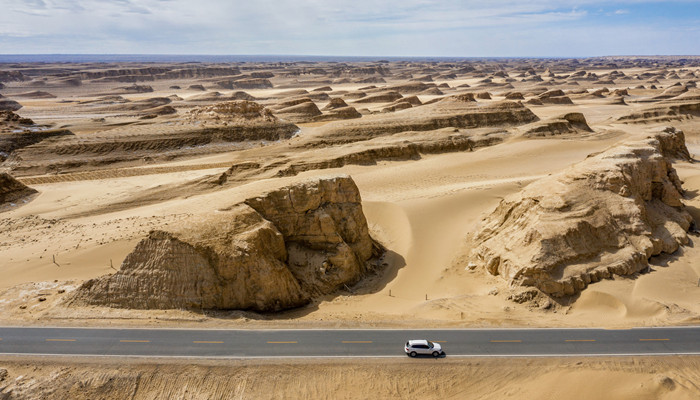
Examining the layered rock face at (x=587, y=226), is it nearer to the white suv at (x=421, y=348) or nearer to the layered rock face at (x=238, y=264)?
the white suv at (x=421, y=348)

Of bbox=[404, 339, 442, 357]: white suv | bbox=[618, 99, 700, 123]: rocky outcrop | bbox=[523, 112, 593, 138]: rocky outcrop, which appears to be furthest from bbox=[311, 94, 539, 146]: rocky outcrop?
bbox=[404, 339, 442, 357]: white suv

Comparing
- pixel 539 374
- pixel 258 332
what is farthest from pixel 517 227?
pixel 258 332

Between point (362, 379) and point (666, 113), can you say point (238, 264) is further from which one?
point (666, 113)

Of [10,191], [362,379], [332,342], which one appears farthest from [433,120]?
[362,379]

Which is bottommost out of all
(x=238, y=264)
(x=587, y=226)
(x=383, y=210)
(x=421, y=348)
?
(x=421, y=348)

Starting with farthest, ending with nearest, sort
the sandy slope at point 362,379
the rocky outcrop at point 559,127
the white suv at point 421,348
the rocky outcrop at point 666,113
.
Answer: the rocky outcrop at point 666,113, the rocky outcrop at point 559,127, the white suv at point 421,348, the sandy slope at point 362,379

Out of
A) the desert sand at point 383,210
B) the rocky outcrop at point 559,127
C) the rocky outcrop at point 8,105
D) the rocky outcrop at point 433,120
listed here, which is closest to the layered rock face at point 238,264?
the desert sand at point 383,210
